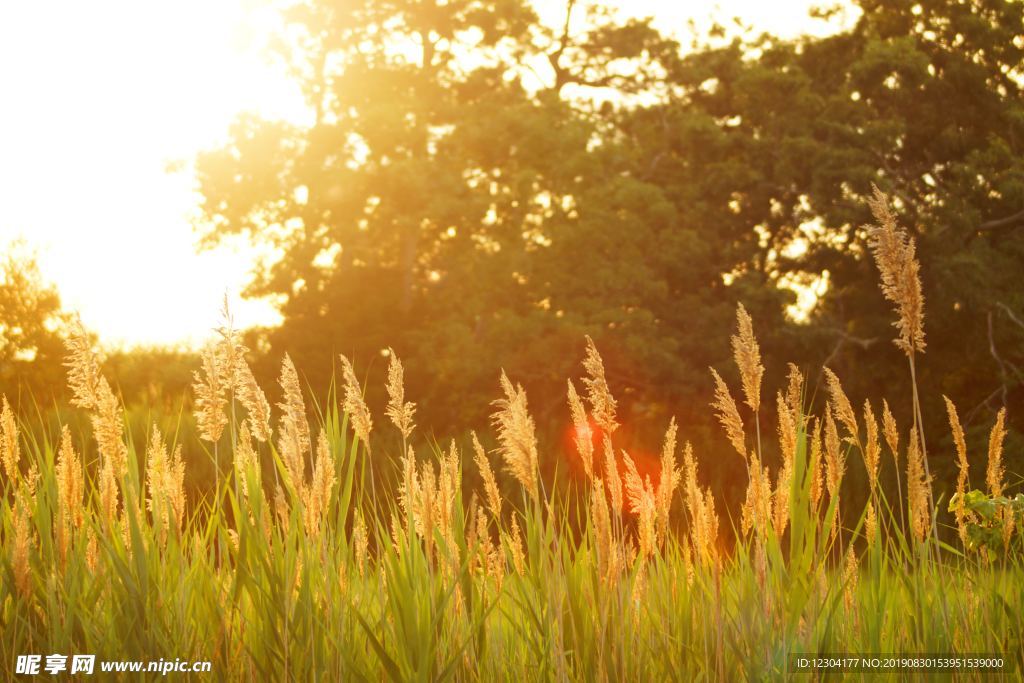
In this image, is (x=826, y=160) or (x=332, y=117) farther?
(x=332, y=117)

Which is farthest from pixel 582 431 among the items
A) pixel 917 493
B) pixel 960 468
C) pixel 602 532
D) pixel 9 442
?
pixel 9 442

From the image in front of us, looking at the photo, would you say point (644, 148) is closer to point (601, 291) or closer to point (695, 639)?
point (601, 291)

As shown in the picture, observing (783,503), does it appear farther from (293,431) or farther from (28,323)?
(28,323)

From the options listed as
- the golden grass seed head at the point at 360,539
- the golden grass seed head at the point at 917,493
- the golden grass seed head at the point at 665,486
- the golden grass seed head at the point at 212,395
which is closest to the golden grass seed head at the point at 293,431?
the golden grass seed head at the point at 212,395

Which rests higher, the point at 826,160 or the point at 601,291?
the point at 826,160

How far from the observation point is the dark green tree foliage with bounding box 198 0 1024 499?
17875 millimetres

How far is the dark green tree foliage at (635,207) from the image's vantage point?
17.9 metres

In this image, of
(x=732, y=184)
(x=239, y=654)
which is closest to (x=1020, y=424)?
(x=732, y=184)

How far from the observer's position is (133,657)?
10.8ft

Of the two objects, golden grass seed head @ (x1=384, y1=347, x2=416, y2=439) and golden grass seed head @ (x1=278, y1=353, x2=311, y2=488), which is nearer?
golden grass seed head @ (x1=278, y1=353, x2=311, y2=488)

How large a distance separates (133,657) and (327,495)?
0.83 m

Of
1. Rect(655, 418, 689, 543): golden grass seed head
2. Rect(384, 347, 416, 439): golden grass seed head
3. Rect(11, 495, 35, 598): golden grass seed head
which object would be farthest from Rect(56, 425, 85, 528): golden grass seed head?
Rect(655, 418, 689, 543): golden grass seed head

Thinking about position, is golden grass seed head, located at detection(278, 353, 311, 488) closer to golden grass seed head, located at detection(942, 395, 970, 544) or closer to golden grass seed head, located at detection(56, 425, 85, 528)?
golden grass seed head, located at detection(56, 425, 85, 528)

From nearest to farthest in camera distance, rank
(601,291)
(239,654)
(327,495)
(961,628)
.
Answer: (327,495)
(239,654)
(961,628)
(601,291)
